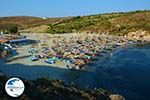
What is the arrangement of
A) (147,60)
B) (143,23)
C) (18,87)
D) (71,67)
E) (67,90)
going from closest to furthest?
1. (18,87)
2. (67,90)
3. (71,67)
4. (147,60)
5. (143,23)

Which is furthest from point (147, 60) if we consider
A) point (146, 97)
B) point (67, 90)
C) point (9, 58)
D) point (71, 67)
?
point (67, 90)

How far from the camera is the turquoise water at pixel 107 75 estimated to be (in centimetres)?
4911

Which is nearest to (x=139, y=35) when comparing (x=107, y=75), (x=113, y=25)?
(x=113, y=25)

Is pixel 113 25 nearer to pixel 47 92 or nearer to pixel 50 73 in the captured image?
pixel 50 73

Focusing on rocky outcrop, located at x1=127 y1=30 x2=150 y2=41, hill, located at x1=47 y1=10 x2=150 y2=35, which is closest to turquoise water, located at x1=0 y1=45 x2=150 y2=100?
rocky outcrop, located at x1=127 y1=30 x2=150 y2=41

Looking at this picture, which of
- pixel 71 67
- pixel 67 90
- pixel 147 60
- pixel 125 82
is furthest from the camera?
pixel 147 60

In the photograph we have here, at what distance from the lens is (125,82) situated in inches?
2175

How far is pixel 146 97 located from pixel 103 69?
24559 mm

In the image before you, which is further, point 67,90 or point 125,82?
point 125,82

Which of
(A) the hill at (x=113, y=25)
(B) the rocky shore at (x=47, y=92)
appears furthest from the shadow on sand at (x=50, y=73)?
(A) the hill at (x=113, y=25)

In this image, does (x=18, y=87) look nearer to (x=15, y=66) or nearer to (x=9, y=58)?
(x=15, y=66)

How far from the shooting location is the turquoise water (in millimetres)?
49106

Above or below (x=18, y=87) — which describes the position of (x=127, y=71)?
below

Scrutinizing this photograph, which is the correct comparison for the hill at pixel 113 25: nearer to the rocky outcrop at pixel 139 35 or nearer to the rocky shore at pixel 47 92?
the rocky outcrop at pixel 139 35
